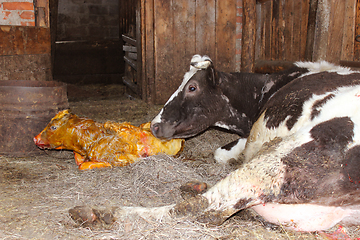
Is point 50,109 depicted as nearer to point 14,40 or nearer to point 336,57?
point 14,40

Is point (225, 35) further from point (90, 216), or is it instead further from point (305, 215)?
point (90, 216)

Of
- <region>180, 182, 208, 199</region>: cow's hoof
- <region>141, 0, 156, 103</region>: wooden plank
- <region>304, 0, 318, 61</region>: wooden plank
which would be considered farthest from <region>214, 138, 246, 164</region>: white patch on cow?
<region>141, 0, 156, 103</region>: wooden plank

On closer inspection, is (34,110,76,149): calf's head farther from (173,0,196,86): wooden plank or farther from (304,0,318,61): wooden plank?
(304,0,318,61): wooden plank

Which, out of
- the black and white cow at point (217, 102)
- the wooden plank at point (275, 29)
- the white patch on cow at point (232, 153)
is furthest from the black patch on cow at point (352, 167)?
the wooden plank at point (275, 29)

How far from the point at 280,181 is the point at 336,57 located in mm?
3076

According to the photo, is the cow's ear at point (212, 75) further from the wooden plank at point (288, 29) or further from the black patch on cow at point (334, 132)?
the wooden plank at point (288, 29)

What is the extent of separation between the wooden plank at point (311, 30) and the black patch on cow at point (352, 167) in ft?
9.09

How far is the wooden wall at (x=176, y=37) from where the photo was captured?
17.7ft

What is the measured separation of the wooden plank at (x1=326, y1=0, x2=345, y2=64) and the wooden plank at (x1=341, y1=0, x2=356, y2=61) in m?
0.05

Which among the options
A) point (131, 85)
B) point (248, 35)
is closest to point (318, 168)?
point (248, 35)

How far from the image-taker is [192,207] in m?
→ 1.98

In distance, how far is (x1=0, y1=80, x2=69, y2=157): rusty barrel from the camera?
10.9 feet

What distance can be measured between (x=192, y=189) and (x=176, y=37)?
363cm

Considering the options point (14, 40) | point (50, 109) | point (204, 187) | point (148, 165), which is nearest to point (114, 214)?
point (204, 187)
